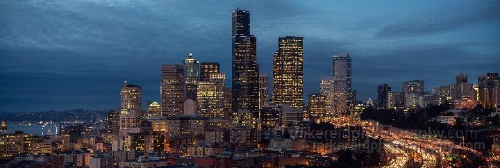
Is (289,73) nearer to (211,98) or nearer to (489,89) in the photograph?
(211,98)

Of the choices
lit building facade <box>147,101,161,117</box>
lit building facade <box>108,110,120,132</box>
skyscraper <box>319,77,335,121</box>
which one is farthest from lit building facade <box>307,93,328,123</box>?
lit building facade <box>108,110,120,132</box>

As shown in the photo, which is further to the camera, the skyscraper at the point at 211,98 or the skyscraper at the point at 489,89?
the skyscraper at the point at 211,98

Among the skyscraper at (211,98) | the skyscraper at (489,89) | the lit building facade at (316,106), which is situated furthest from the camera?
the lit building facade at (316,106)

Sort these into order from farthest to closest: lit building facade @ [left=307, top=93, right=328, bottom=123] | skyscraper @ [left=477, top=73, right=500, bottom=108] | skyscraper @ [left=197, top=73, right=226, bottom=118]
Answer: lit building facade @ [left=307, top=93, right=328, bottom=123] < skyscraper @ [left=197, top=73, right=226, bottom=118] < skyscraper @ [left=477, top=73, right=500, bottom=108]

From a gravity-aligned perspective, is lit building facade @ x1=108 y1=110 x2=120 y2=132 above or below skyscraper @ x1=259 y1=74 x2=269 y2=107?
below

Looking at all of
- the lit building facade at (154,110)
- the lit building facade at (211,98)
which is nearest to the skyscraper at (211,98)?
the lit building facade at (211,98)

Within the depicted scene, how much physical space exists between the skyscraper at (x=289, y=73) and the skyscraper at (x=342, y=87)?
302 centimetres

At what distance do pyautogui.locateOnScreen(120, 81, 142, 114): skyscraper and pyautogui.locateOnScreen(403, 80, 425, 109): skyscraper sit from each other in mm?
16600

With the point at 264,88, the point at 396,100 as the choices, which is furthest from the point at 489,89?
the point at 264,88

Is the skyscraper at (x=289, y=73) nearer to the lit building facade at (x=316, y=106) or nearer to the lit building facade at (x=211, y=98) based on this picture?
the lit building facade at (x=316, y=106)

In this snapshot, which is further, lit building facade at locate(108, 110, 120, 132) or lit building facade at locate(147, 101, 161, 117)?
lit building facade at locate(147, 101, 161, 117)

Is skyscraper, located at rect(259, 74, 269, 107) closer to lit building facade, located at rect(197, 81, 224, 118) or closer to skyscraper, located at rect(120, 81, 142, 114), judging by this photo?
lit building facade, located at rect(197, 81, 224, 118)

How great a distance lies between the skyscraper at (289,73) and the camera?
5238 cm

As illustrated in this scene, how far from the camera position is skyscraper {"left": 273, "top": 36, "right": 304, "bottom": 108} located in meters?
52.4
